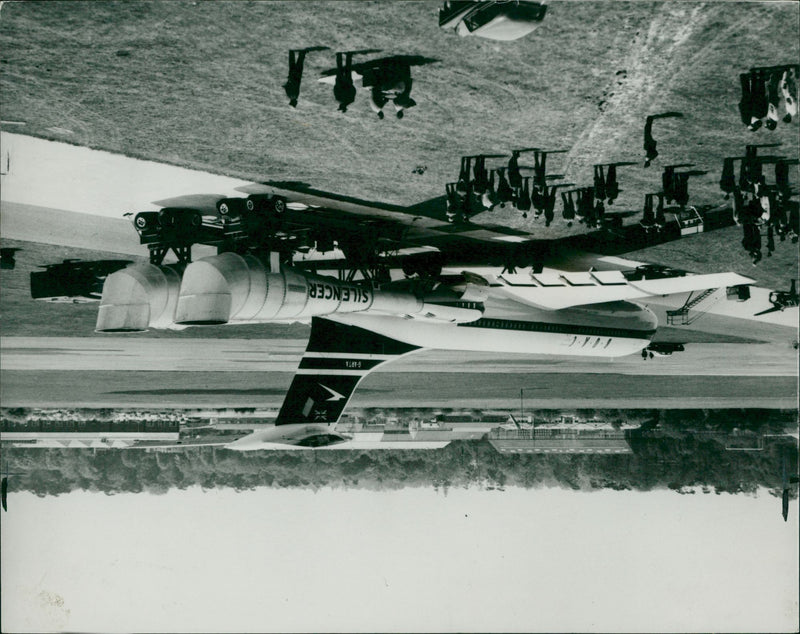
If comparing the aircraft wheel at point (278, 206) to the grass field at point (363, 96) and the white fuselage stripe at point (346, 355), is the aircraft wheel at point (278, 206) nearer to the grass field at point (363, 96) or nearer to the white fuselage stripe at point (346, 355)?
the grass field at point (363, 96)

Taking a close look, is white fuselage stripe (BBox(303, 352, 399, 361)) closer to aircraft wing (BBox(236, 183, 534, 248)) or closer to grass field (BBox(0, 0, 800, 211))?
aircraft wing (BBox(236, 183, 534, 248))

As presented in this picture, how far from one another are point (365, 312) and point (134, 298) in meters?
7.55

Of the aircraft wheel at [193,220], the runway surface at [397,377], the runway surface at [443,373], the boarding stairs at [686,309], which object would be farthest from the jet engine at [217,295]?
the boarding stairs at [686,309]

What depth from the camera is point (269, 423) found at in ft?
112

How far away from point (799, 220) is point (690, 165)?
4.24 m

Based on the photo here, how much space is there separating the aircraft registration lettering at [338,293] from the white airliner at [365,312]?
0.03 m

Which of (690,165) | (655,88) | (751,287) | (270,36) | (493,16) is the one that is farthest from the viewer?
(751,287)

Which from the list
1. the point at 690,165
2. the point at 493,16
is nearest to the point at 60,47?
the point at 493,16

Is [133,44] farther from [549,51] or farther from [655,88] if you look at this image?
[655,88]

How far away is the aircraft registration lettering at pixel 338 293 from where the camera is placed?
59.7 feet

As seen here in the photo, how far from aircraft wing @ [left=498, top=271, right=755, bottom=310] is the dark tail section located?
17.6ft

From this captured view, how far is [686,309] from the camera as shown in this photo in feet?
102

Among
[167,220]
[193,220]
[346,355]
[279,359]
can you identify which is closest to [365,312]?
[346,355]

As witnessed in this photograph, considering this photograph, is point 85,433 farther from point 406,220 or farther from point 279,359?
point 406,220
